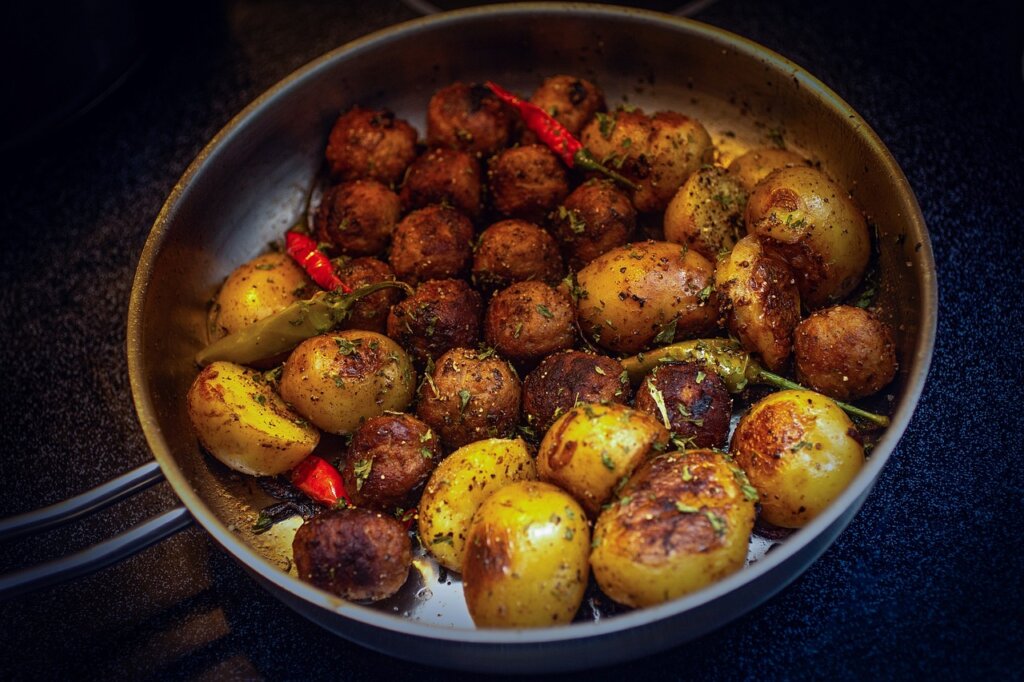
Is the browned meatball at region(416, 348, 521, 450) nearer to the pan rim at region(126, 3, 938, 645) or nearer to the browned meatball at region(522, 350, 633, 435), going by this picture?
the browned meatball at region(522, 350, 633, 435)

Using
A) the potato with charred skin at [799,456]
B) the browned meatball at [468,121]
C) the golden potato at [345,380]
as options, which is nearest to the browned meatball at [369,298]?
the golden potato at [345,380]

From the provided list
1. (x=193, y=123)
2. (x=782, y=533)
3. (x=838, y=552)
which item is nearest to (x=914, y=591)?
(x=838, y=552)

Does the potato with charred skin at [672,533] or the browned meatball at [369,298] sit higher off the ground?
the potato with charred skin at [672,533]

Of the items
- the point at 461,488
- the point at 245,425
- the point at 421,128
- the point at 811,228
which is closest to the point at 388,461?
the point at 461,488

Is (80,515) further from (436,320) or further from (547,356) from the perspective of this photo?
(547,356)

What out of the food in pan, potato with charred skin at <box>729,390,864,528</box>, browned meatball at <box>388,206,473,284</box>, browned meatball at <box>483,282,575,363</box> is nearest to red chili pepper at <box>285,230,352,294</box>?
the food in pan

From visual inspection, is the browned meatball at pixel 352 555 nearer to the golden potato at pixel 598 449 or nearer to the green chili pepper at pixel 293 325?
the golden potato at pixel 598 449
